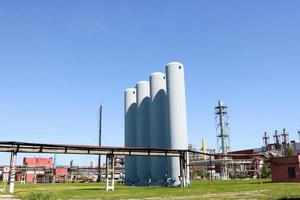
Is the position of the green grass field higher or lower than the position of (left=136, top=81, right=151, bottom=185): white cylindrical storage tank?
lower

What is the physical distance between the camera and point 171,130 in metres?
52.5

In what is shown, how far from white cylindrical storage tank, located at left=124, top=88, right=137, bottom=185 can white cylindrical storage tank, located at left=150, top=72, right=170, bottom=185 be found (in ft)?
35.4

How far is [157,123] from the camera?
5681 cm

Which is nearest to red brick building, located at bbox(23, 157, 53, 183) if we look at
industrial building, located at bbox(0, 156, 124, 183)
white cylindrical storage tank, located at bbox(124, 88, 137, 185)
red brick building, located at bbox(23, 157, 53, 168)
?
industrial building, located at bbox(0, 156, 124, 183)

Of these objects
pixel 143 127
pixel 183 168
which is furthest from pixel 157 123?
pixel 183 168

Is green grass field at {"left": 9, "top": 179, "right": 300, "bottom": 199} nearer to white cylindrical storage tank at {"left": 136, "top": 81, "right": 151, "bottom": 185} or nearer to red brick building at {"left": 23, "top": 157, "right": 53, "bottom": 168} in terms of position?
white cylindrical storage tank at {"left": 136, "top": 81, "right": 151, "bottom": 185}

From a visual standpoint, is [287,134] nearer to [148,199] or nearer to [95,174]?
[95,174]

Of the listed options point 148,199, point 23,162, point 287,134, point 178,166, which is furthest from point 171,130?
point 23,162

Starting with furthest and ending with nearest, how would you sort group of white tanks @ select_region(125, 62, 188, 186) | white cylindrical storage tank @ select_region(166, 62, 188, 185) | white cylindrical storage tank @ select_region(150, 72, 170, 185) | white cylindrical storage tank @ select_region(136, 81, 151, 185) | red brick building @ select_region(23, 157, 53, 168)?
1. red brick building @ select_region(23, 157, 53, 168)
2. white cylindrical storage tank @ select_region(136, 81, 151, 185)
3. white cylindrical storage tank @ select_region(150, 72, 170, 185)
4. group of white tanks @ select_region(125, 62, 188, 186)
5. white cylindrical storage tank @ select_region(166, 62, 188, 185)

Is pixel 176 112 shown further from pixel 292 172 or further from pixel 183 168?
pixel 292 172

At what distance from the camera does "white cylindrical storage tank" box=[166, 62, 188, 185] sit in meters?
52.1

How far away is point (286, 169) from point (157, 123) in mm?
21080

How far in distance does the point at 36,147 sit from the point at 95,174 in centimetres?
8860

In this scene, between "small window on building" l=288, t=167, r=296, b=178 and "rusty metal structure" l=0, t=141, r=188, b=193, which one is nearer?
"rusty metal structure" l=0, t=141, r=188, b=193
